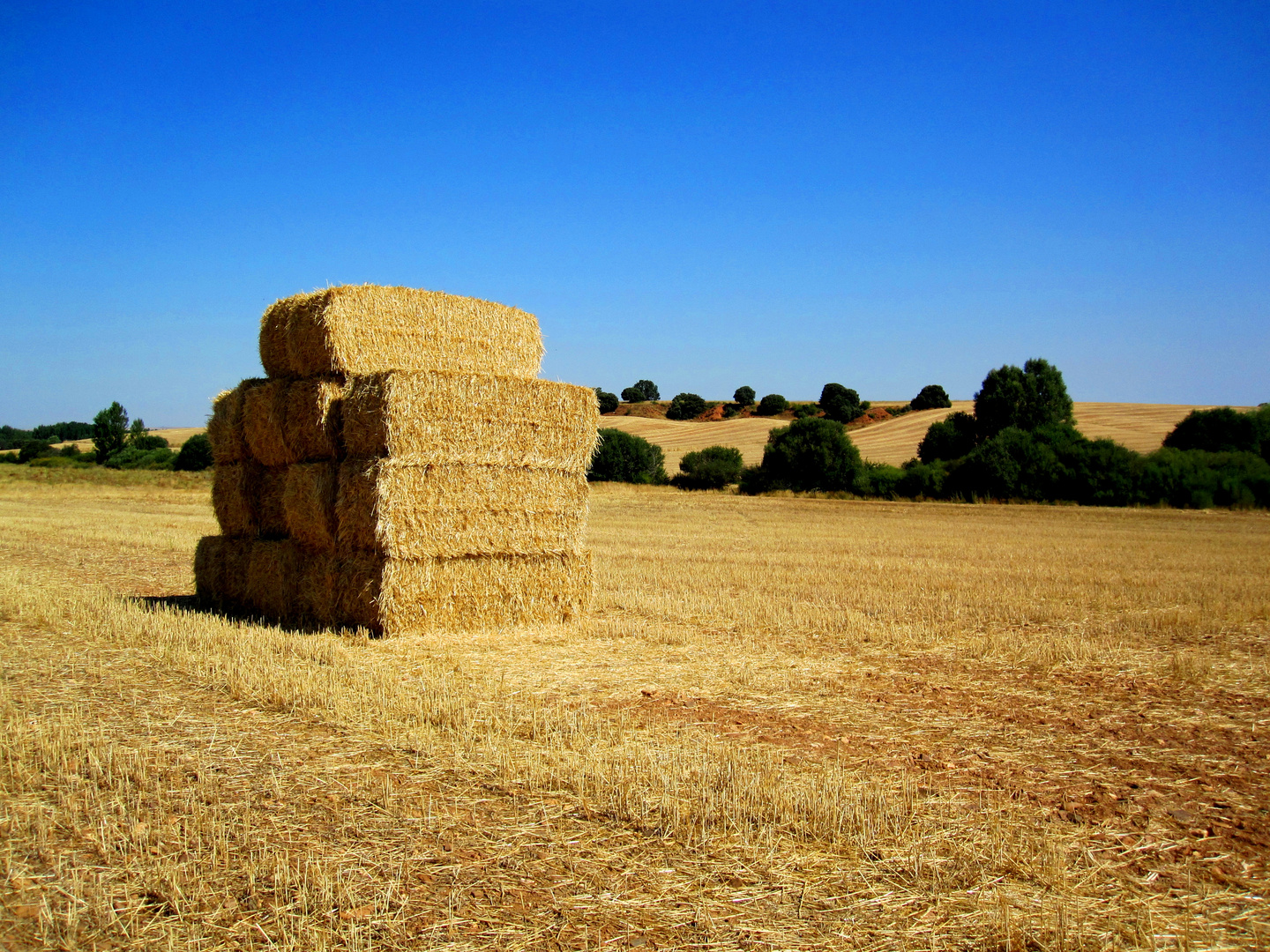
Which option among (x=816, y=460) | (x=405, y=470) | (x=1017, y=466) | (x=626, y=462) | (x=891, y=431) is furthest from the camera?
(x=891, y=431)

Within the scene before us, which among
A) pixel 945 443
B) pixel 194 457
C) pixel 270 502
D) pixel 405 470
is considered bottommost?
pixel 270 502

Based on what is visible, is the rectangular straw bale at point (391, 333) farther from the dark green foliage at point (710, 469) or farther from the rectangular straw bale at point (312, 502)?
the dark green foliage at point (710, 469)

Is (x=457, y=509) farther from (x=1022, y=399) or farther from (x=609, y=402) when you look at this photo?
(x=609, y=402)

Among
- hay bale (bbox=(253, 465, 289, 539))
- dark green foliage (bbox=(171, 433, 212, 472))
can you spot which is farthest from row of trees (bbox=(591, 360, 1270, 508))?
hay bale (bbox=(253, 465, 289, 539))

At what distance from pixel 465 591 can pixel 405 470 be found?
133 centimetres

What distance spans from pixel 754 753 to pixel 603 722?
1.04 metres

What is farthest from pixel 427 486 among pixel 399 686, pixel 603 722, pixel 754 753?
pixel 754 753

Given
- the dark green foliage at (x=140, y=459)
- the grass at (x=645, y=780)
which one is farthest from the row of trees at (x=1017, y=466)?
the grass at (x=645, y=780)

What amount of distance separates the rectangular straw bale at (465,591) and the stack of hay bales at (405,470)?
14 millimetres

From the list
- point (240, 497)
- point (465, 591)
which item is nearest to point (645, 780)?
point (465, 591)

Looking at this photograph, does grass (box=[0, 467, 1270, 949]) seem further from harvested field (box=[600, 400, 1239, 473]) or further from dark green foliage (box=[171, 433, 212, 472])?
harvested field (box=[600, 400, 1239, 473])

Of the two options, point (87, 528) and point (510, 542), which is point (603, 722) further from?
point (87, 528)

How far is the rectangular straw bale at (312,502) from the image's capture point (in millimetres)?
8734

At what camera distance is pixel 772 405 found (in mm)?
78750
